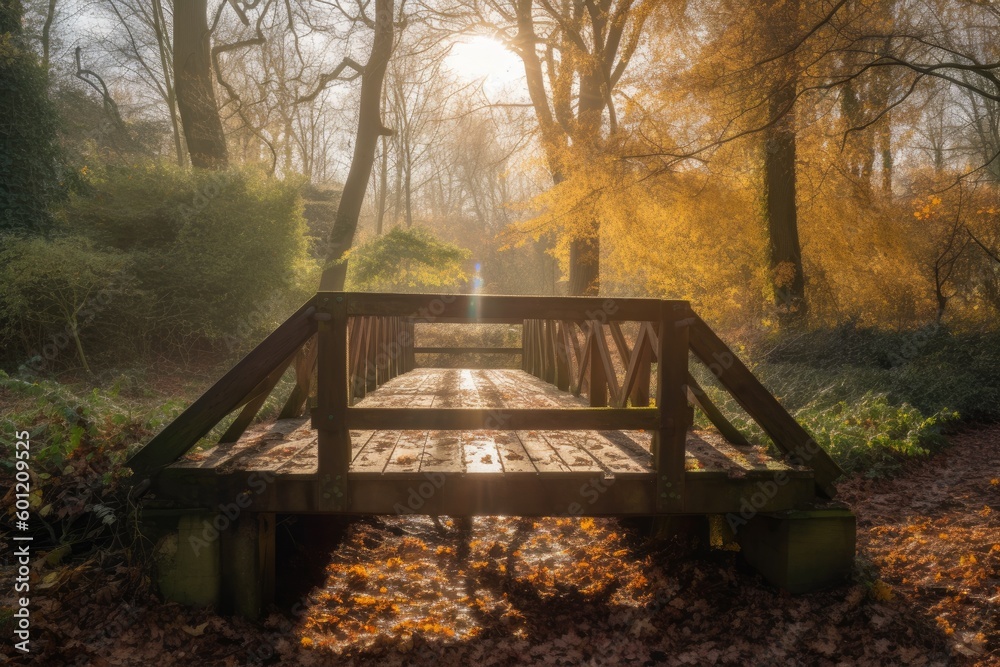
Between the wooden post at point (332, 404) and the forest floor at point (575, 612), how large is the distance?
854mm

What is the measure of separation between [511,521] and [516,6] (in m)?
12.3

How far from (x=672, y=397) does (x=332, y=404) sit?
70.8 inches

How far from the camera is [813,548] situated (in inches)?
144

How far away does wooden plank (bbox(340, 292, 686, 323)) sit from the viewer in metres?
3.41

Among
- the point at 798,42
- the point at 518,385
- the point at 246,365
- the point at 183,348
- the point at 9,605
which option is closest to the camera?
the point at 9,605

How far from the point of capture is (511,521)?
5.79 m

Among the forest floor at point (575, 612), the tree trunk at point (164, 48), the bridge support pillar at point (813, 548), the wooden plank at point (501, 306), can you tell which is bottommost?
the forest floor at point (575, 612)

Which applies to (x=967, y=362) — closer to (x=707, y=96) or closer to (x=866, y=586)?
(x=707, y=96)

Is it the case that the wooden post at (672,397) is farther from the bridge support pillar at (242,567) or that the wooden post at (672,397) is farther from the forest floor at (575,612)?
the bridge support pillar at (242,567)

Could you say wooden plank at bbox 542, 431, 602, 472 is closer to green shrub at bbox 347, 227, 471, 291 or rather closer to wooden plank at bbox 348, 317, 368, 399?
wooden plank at bbox 348, 317, 368, 399

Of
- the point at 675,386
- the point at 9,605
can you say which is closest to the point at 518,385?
the point at 675,386

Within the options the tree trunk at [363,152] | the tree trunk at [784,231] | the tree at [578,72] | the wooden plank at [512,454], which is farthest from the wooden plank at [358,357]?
the tree trunk at [363,152]

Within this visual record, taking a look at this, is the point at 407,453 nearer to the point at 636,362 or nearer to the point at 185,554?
the point at 185,554

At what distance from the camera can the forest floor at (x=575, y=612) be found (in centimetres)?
324
